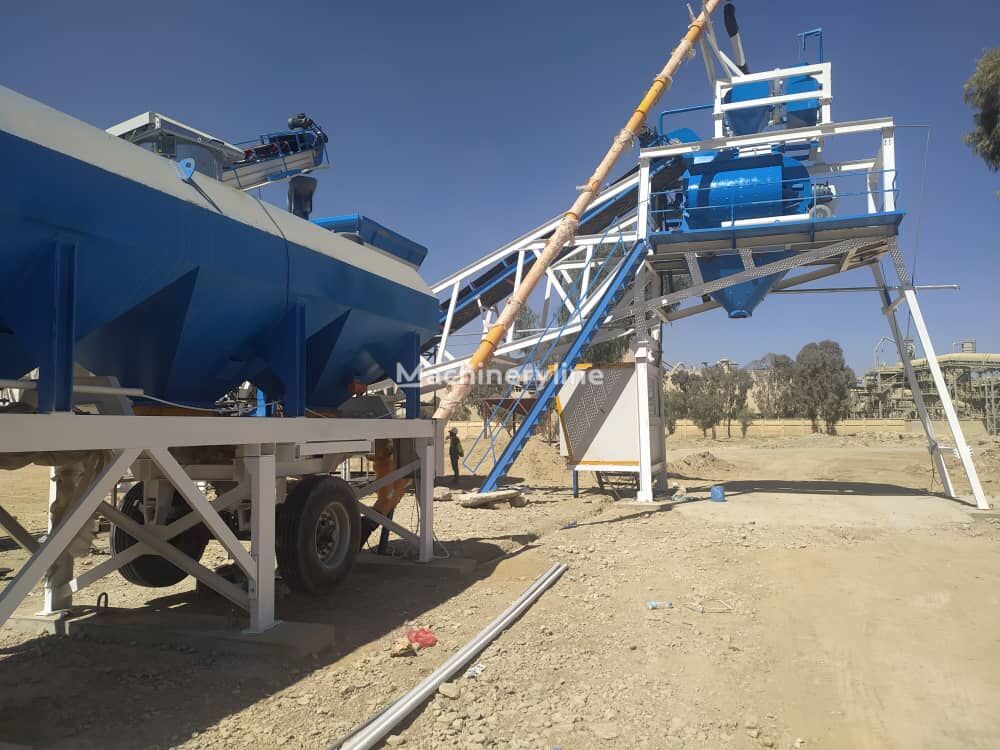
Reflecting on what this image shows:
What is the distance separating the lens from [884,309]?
15.7 meters

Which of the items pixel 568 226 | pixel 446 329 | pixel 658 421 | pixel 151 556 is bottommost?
pixel 151 556

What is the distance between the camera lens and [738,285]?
15516mm

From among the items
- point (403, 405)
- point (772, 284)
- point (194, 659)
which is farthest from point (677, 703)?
point (772, 284)

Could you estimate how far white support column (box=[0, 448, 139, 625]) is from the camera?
4055 millimetres

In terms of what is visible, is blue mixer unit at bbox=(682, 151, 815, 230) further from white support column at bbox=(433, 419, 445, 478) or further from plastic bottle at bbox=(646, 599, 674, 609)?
plastic bottle at bbox=(646, 599, 674, 609)

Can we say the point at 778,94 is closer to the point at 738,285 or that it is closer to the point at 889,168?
the point at 889,168

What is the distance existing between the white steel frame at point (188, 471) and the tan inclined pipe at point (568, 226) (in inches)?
202

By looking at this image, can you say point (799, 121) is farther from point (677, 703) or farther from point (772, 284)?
point (677, 703)

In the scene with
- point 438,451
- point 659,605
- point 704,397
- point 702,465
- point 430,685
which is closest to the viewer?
point 430,685

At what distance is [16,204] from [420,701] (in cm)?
386

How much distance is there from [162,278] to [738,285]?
12.9m

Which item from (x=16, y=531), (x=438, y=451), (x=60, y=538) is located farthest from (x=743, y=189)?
(x=60, y=538)

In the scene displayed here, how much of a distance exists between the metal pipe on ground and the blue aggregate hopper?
9.00ft

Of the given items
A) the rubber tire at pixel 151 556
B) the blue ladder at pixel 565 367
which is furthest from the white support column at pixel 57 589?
the blue ladder at pixel 565 367
